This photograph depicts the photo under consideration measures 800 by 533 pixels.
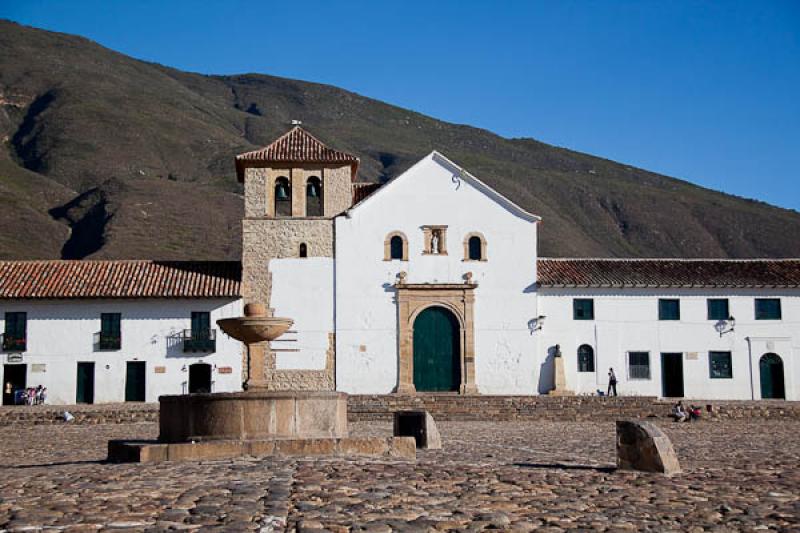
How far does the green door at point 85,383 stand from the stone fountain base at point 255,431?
2080 cm

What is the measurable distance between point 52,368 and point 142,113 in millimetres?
92942

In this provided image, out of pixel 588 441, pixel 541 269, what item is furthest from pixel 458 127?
pixel 588 441

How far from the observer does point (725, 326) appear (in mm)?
36344

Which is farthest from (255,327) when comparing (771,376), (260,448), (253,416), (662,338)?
(771,376)

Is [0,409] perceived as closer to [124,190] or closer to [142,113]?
[124,190]

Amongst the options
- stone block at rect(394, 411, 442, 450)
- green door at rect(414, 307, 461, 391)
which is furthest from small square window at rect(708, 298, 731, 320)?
stone block at rect(394, 411, 442, 450)

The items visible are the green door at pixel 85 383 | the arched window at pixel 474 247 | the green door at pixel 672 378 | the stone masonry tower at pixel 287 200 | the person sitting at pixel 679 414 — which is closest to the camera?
the person sitting at pixel 679 414

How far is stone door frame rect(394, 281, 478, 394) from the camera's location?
3491cm

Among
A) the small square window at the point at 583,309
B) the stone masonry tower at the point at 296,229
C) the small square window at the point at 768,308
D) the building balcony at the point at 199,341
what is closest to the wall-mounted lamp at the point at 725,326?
the small square window at the point at 768,308

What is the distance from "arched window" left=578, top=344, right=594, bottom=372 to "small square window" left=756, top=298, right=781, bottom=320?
6062mm

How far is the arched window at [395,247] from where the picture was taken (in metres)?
35.5

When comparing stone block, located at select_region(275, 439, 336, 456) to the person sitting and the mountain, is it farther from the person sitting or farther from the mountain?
the mountain

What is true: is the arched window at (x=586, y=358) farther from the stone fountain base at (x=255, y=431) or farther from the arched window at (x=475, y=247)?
the stone fountain base at (x=255, y=431)

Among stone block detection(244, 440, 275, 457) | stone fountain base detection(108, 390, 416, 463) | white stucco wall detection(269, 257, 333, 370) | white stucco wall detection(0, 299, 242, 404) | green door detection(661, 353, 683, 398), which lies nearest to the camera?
stone fountain base detection(108, 390, 416, 463)
